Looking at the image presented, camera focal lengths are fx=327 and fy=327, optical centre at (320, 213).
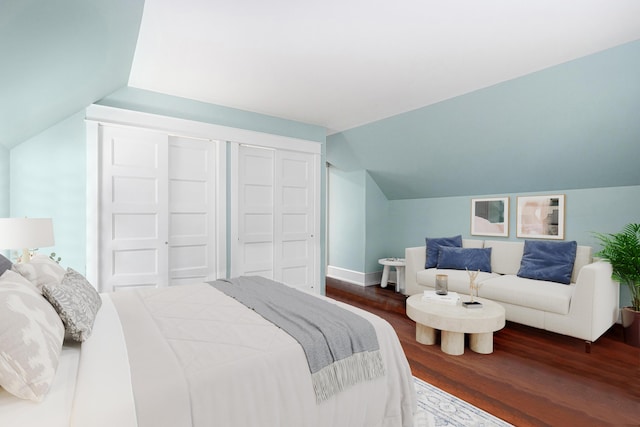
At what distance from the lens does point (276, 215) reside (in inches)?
166

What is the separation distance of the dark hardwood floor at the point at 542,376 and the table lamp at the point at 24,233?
2.95m

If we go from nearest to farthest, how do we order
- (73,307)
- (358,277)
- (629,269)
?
1. (73,307)
2. (629,269)
3. (358,277)

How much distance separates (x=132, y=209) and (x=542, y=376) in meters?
3.89

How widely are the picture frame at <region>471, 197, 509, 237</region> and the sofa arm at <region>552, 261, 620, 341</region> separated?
1434mm

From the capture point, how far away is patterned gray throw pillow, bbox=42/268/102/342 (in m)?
1.44

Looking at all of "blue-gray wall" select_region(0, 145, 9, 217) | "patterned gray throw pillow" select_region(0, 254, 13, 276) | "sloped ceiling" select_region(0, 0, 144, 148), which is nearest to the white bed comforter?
"patterned gray throw pillow" select_region(0, 254, 13, 276)

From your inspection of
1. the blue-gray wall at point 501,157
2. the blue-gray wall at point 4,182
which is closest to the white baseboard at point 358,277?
the blue-gray wall at point 501,157

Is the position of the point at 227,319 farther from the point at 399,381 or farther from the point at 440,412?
the point at 440,412

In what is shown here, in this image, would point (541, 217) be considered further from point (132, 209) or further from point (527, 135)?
point (132, 209)

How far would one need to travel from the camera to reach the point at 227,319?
178 centimetres

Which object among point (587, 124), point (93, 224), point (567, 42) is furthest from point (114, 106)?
point (587, 124)

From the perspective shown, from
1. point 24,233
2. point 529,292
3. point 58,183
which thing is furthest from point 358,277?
point 24,233

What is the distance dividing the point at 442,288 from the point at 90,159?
3.63 meters

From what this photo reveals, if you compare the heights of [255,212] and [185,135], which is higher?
[185,135]
